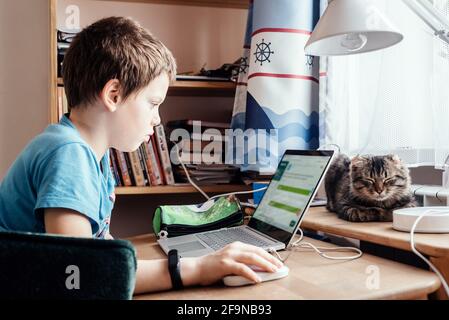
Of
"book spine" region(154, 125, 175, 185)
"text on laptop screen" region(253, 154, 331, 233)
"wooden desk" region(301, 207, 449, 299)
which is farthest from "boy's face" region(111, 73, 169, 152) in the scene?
"book spine" region(154, 125, 175, 185)

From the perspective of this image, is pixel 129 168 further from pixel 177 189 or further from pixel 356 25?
pixel 356 25

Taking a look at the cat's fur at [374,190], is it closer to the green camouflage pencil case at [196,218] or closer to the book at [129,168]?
the green camouflage pencil case at [196,218]

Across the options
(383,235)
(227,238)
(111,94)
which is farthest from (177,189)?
(383,235)

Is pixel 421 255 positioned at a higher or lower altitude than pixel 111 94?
lower

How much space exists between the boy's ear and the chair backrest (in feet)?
1.47

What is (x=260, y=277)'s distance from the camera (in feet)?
2.36

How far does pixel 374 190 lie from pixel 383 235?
0.76ft

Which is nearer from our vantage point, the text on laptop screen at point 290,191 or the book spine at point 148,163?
the text on laptop screen at point 290,191

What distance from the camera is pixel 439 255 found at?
0.75m

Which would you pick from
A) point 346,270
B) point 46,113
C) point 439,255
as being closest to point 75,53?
point 346,270

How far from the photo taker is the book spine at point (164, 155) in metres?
1.68

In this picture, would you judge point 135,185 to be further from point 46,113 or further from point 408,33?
point 408,33

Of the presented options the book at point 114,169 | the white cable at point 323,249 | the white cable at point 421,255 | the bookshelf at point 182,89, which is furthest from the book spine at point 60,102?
the white cable at point 421,255

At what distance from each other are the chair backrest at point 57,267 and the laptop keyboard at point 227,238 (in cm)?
43
